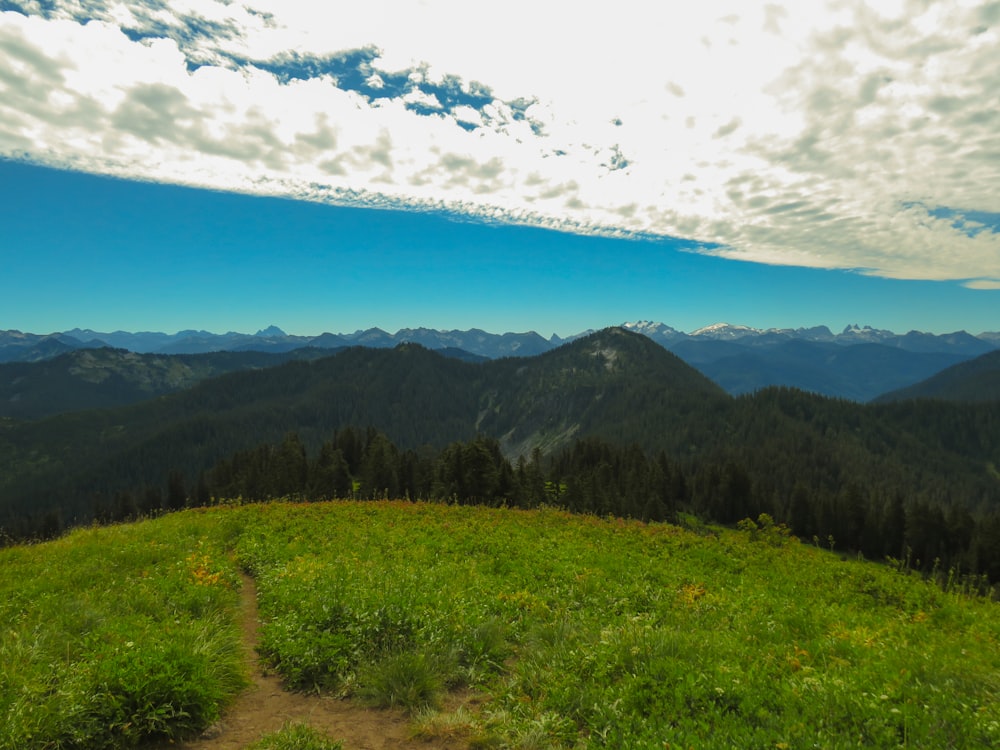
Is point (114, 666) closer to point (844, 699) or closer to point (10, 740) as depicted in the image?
point (10, 740)

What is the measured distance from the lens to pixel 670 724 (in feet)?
21.7

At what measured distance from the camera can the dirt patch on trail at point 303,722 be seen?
723cm

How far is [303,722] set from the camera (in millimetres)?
7469

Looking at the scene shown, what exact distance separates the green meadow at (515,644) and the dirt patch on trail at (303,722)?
21 centimetres

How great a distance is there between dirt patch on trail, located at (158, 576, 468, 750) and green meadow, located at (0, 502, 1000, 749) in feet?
0.67

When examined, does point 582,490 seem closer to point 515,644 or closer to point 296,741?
point 515,644

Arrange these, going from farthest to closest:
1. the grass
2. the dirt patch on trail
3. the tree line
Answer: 1. the tree line
2. the dirt patch on trail
3. the grass

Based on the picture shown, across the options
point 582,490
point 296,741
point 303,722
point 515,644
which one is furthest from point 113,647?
point 582,490

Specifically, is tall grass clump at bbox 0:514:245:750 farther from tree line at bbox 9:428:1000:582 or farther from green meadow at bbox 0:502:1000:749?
tree line at bbox 9:428:1000:582

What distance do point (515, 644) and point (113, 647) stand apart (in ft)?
23.9

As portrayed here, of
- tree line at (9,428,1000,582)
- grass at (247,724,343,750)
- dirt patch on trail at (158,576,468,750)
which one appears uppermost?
grass at (247,724,343,750)

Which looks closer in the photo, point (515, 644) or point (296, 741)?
point (296, 741)

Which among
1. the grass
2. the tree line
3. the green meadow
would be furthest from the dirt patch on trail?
the tree line

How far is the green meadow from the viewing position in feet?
21.5
